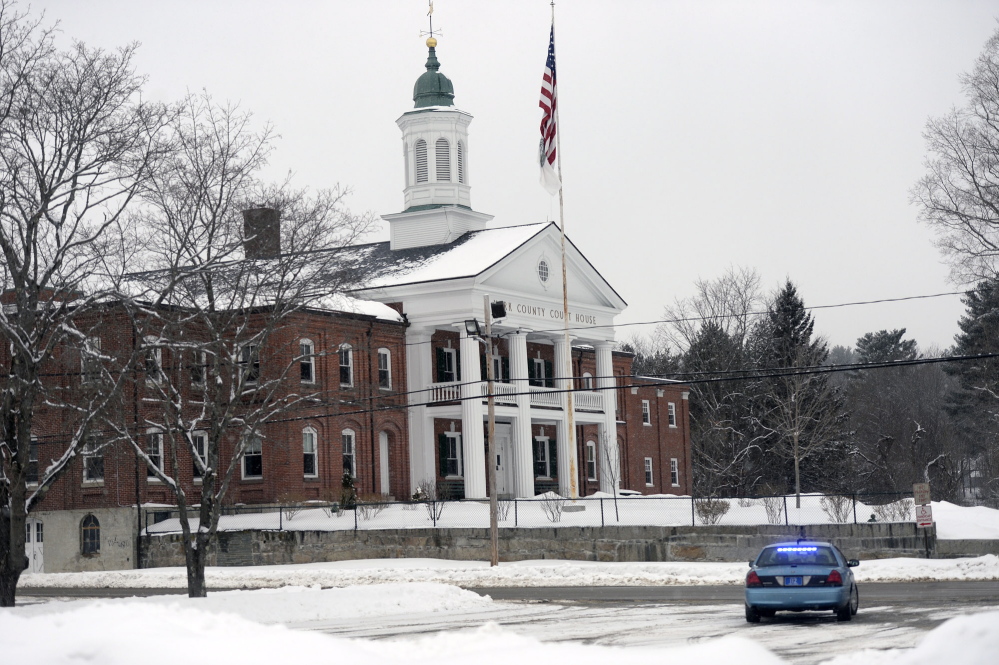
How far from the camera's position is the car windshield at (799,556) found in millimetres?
20766

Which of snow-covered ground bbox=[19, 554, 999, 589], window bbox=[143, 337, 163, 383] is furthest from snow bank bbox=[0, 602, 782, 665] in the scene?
snow-covered ground bbox=[19, 554, 999, 589]

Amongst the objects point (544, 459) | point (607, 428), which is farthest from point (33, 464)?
point (607, 428)

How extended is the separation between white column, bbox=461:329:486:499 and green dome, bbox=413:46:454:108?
37.8 ft

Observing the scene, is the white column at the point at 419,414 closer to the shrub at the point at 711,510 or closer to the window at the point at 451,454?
the window at the point at 451,454

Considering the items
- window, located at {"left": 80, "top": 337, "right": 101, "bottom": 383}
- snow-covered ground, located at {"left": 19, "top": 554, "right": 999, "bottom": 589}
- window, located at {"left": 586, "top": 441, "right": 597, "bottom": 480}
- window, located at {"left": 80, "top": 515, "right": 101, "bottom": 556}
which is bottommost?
snow-covered ground, located at {"left": 19, "top": 554, "right": 999, "bottom": 589}

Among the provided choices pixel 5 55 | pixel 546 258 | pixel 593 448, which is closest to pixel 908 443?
pixel 593 448

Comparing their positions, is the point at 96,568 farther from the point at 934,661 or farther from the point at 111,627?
the point at 934,661

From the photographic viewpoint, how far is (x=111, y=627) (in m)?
13.6

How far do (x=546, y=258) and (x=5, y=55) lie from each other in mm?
32714

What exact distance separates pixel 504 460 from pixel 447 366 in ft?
18.3

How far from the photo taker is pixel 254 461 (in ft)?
159

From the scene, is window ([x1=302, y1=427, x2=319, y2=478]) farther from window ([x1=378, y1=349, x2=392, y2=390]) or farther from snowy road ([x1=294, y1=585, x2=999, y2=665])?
snowy road ([x1=294, y1=585, x2=999, y2=665])

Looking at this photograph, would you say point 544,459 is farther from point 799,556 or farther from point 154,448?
point 799,556

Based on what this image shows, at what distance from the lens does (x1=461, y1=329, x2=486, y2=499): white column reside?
168ft
